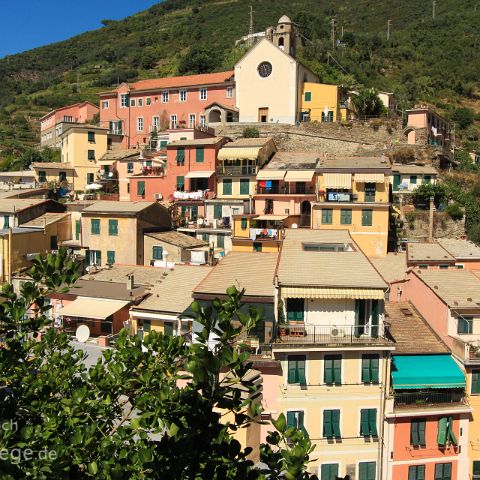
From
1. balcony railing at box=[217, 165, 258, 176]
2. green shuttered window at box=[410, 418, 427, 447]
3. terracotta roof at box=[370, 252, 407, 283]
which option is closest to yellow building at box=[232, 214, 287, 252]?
balcony railing at box=[217, 165, 258, 176]

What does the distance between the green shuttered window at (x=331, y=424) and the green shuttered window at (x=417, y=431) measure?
9.98 ft

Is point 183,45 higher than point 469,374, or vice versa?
point 183,45

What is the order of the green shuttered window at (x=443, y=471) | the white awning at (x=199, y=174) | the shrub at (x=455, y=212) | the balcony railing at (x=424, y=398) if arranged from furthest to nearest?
the white awning at (x=199, y=174), the shrub at (x=455, y=212), the green shuttered window at (x=443, y=471), the balcony railing at (x=424, y=398)

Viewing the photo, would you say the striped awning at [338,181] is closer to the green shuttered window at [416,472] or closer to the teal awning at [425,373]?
the teal awning at [425,373]

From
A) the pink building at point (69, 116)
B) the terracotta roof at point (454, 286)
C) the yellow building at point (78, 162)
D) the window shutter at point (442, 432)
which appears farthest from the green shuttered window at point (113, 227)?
the pink building at point (69, 116)

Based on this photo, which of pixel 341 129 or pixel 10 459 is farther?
pixel 341 129

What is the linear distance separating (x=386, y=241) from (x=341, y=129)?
1975cm

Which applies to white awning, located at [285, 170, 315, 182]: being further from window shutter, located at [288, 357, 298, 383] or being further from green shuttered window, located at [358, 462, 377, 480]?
green shuttered window, located at [358, 462, 377, 480]

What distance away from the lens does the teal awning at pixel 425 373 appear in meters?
22.0

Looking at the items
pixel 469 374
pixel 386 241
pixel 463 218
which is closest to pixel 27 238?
pixel 386 241

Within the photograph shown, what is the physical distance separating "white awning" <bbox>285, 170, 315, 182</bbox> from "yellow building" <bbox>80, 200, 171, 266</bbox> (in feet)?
34.6

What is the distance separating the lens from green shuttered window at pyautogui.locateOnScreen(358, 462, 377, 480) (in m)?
21.9

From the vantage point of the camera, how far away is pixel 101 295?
32.8m

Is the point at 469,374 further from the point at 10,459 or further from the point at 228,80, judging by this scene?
the point at 228,80
